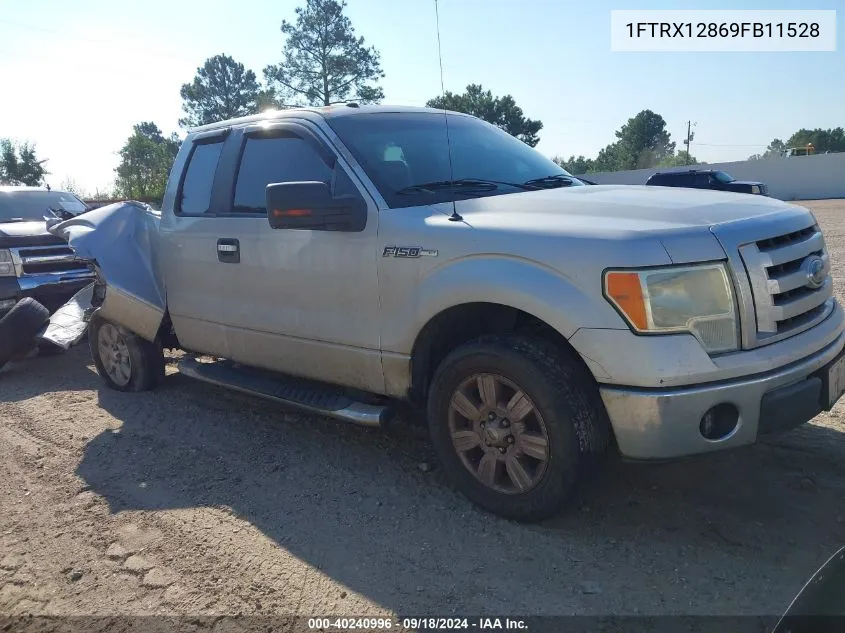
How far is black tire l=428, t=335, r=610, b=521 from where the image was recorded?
2824mm

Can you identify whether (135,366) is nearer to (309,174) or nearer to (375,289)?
(309,174)

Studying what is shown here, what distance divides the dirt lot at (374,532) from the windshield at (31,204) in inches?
195

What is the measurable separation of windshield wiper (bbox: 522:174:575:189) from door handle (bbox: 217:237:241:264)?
1843mm

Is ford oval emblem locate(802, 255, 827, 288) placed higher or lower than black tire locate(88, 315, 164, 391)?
higher

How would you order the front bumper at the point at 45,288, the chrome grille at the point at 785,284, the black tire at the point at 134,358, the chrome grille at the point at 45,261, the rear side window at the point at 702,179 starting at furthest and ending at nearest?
1. the rear side window at the point at 702,179
2. the chrome grille at the point at 45,261
3. the front bumper at the point at 45,288
4. the black tire at the point at 134,358
5. the chrome grille at the point at 785,284

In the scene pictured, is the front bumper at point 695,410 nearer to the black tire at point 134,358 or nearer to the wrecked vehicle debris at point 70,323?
the black tire at point 134,358

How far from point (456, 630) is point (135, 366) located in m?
4.01

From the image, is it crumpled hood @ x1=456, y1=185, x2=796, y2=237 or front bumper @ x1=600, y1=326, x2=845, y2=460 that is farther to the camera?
crumpled hood @ x1=456, y1=185, x2=796, y2=237

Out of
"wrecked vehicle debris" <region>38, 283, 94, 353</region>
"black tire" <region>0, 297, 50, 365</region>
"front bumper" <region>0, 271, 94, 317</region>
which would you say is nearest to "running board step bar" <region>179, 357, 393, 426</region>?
"wrecked vehicle debris" <region>38, 283, 94, 353</region>

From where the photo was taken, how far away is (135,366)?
5.50m

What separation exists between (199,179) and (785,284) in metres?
3.77

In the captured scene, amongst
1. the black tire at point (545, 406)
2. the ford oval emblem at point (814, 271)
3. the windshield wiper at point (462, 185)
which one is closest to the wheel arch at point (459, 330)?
the black tire at point (545, 406)

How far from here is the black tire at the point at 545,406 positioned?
111 inches

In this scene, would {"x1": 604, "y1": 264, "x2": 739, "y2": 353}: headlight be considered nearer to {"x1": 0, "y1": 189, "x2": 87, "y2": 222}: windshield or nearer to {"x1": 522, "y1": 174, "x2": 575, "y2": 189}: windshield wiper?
{"x1": 522, "y1": 174, "x2": 575, "y2": 189}: windshield wiper
